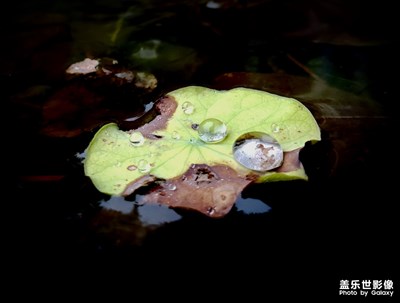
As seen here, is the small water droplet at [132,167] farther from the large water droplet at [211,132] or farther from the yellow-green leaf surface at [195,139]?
the large water droplet at [211,132]

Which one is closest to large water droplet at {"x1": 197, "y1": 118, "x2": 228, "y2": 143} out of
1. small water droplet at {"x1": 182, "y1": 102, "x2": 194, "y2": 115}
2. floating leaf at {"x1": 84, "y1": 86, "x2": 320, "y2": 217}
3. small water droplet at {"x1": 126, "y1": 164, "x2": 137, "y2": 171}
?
floating leaf at {"x1": 84, "y1": 86, "x2": 320, "y2": 217}

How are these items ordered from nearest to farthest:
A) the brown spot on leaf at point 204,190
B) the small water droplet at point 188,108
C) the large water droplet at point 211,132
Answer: the brown spot on leaf at point 204,190
the large water droplet at point 211,132
the small water droplet at point 188,108

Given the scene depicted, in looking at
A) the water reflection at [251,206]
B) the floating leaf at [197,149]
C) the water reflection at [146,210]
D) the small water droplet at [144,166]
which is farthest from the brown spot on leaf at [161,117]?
the water reflection at [251,206]

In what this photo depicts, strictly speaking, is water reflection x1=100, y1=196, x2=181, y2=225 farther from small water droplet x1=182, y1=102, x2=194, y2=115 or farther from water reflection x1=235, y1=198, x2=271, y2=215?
small water droplet x1=182, y1=102, x2=194, y2=115

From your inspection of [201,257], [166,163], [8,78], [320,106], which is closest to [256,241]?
[201,257]

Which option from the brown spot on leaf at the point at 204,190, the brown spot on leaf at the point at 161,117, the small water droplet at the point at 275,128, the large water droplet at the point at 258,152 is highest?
the brown spot on leaf at the point at 161,117

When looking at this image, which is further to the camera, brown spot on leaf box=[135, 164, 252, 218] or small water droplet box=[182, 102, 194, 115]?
small water droplet box=[182, 102, 194, 115]

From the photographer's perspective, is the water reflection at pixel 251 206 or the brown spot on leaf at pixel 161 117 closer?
the water reflection at pixel 251 206

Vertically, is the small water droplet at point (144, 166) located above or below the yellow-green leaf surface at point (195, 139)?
below

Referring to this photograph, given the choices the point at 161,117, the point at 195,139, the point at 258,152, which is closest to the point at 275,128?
the point at 258,152

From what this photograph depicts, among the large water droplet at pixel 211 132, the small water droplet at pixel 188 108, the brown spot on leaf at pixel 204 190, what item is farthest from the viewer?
the small water droplet at pixel 188 108
